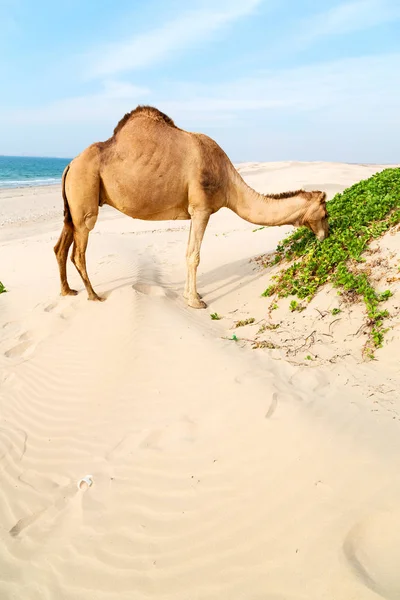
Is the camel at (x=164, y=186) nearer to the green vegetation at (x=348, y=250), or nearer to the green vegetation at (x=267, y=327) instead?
the green vegetation at (x=348, y=250)

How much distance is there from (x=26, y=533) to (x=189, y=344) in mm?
2737

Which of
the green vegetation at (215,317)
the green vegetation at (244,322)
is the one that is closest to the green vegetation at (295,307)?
the green vegetation at (244,322)

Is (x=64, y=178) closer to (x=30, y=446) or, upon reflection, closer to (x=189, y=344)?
(x=189, y=344)

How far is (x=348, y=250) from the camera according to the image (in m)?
6.50

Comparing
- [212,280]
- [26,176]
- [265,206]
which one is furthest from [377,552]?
[26,176]

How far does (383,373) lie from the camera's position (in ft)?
14.3

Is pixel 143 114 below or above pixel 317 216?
above

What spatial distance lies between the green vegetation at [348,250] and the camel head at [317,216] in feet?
0.55

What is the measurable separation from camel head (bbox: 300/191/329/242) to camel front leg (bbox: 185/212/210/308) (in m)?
1.66

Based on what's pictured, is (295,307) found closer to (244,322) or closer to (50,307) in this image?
(244,322)

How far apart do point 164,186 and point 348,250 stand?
302 cm

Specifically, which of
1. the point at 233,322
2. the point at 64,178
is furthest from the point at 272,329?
the point at 64,178

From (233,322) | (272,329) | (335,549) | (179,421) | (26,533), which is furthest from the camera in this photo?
(233,322)

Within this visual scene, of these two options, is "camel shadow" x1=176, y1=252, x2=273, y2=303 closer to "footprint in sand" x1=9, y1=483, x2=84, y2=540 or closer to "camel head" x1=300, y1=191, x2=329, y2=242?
"camel head" x1=300, y1=191, x2=329, y2=242
